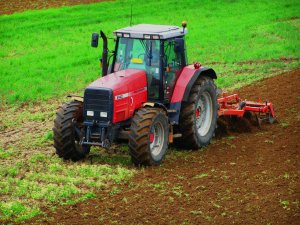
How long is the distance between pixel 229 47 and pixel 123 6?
1292 cm

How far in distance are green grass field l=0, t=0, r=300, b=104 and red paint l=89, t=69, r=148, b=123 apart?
7144 millimetres

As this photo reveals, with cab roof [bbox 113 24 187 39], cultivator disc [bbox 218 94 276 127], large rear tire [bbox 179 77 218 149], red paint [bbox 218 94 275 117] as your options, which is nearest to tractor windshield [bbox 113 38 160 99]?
cab roof [bbox 113 24 187 39]

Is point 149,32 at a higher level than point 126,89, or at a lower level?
higher

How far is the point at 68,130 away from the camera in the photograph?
46.4ft

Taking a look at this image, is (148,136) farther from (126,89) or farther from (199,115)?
(199,115)

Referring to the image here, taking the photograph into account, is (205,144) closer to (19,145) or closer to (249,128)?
(249,128)

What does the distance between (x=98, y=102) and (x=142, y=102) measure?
1.02 meters

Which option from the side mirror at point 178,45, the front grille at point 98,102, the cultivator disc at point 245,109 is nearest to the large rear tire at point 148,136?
the front grille at point 98,102

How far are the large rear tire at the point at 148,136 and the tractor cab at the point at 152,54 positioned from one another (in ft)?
2.43

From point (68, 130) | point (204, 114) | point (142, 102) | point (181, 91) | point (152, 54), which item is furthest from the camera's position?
point (204, 114)

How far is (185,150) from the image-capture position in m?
15.6

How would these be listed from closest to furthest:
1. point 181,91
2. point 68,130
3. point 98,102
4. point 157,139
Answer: point 98,102, point 68,130, point 157,139, point 181,91

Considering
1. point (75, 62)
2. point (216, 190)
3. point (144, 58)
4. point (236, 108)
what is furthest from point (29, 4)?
point (216, 190)

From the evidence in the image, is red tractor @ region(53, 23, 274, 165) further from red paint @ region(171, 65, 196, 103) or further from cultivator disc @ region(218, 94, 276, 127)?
cultivator disc @ region(218, 94, 276, 127)
